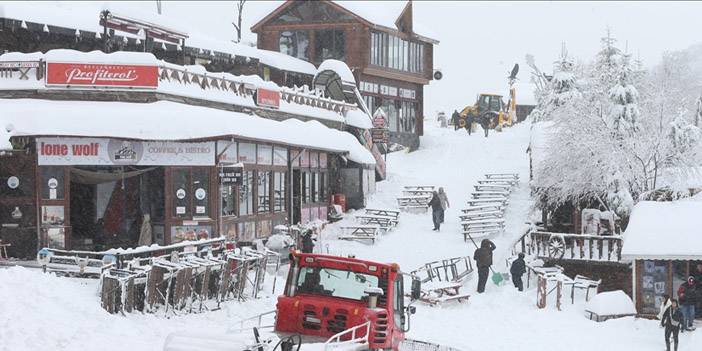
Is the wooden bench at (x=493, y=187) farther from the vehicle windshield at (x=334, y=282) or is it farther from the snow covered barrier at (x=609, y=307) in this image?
the vehicle windshield at (x=334, y=282)

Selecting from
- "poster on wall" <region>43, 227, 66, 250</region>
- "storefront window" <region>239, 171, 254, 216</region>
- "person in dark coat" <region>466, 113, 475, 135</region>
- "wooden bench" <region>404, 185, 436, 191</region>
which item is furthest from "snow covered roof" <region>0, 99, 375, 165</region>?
"person in dark coat" <region>466, 113, 475, 135</region>

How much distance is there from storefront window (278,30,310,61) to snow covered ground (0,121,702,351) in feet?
37.8

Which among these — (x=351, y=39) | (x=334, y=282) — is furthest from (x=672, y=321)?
(x=351, y=39)

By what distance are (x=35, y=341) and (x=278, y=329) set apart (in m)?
4.19

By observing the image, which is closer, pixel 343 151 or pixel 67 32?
pixel 67 32

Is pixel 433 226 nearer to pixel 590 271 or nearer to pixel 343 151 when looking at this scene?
pixel 343 151

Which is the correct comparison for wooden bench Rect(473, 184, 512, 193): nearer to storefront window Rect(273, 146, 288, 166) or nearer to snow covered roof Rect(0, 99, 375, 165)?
storefront window Rect(273, 146, 288, 166)

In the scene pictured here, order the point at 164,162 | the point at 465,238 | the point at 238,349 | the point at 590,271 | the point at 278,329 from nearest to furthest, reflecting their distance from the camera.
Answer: the point at 238,349, the point at 278,329, the point at 164,162, the point at 590,271, the point at 465,238

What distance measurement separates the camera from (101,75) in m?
25.5

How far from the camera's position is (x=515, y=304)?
2578 centimetres

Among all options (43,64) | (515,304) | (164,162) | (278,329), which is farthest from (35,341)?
(515,304)

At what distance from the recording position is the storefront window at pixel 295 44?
51250 millimetres

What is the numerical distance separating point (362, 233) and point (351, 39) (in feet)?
63.6

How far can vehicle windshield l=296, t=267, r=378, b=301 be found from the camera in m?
13.9
